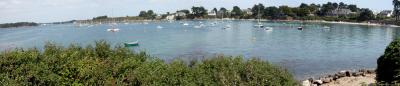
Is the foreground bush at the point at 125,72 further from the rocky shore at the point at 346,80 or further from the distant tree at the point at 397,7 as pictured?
the distant tree at the point at 397,7

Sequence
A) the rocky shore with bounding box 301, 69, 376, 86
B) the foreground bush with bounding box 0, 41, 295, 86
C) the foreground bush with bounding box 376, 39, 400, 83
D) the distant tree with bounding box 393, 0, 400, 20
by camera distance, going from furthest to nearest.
→ the distant tree with bounding box 393, 0, 400, 20, the rocky shore with bounding box 301, 69, 376, 86, the foreground bush with bounding box 376, 39, 400, 83, the foreground bush with bounding box 0, 41, 295, 86

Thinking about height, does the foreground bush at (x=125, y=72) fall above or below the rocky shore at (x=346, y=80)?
above

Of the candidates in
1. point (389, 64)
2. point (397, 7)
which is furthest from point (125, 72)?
point (397, 7)

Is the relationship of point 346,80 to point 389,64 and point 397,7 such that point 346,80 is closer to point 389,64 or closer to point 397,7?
point 389,64

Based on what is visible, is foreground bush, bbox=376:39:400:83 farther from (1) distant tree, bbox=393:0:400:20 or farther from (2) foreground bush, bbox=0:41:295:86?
(1) distant tree, bbox=393:0:400:20

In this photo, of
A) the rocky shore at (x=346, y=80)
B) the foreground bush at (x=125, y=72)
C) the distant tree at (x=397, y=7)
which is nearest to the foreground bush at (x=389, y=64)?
the rocky shore at (x=346, y=80)

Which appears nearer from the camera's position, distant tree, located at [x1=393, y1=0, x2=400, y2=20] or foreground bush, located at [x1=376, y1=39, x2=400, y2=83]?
foreground bush, located at [x1=376, y1=39, x2=400, y2=83]

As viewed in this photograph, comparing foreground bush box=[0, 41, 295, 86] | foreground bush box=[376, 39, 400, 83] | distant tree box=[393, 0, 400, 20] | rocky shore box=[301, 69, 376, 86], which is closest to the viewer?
foreground bush box=[0, 41, 295, 86]

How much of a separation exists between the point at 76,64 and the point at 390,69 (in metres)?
20.6

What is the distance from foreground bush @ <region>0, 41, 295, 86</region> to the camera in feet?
78.9

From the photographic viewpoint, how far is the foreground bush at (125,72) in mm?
24062

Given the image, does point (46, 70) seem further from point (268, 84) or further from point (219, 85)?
point (268, 84)

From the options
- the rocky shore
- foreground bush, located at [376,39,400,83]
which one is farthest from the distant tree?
foreground bush, located at [376,39,400,83]

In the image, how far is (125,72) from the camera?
2564 cm
